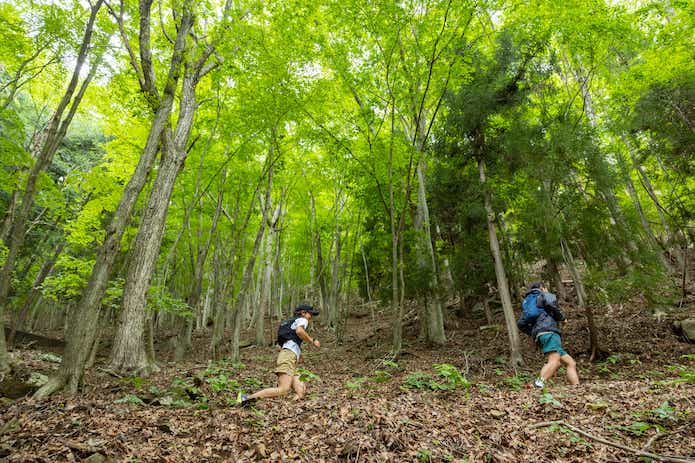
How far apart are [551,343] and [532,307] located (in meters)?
0.71

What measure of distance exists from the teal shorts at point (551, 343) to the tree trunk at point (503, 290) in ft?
8.21

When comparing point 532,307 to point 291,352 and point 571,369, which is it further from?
point 291,352

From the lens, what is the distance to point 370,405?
4.56 metres

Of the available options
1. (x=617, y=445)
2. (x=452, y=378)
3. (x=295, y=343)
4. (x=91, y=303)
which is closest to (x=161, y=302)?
(x=91, y=303)

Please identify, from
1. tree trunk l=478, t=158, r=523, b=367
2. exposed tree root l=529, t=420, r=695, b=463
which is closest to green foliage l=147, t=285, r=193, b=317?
tree trunk l=478, t=158, r=523, b=367

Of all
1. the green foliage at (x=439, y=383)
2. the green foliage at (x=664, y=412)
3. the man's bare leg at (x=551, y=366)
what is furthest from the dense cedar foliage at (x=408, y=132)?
the green foliage at (x=664, y=412)

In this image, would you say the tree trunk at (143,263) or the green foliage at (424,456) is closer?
the green foliage at (424,456)

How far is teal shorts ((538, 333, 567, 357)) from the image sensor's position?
20.0 ft

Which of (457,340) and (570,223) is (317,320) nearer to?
(457,340)

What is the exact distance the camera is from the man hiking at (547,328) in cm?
596

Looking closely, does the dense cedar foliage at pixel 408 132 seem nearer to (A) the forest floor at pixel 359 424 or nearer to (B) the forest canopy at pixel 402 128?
(B) the forest canopy at pixel 402 128

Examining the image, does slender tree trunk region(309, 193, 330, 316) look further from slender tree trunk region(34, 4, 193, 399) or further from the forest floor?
slender tree trunk region(34, 4, 193, 399)

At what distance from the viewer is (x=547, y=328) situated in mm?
6188

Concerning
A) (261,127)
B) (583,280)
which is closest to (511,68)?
(583,280)
